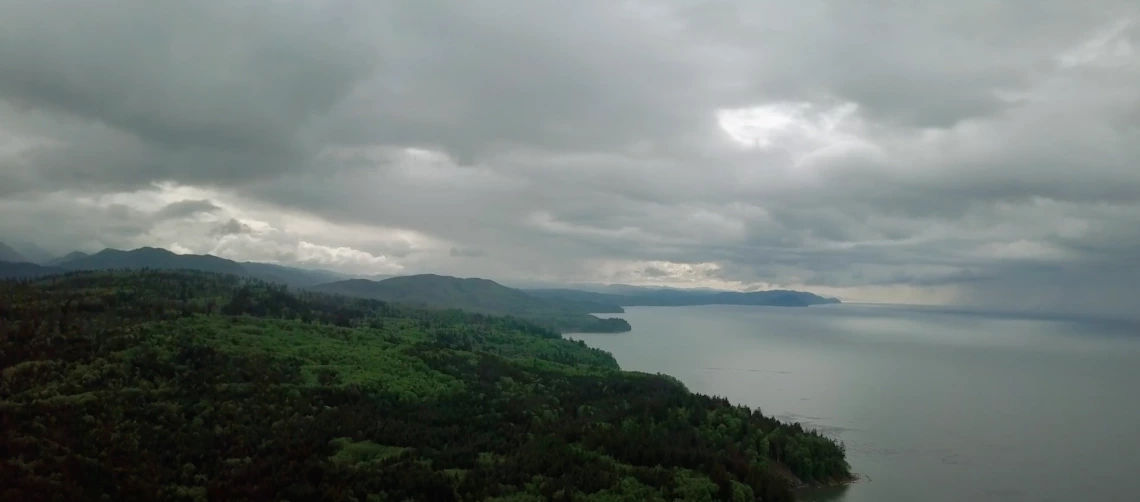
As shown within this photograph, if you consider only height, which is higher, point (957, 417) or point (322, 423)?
point (322, 423)

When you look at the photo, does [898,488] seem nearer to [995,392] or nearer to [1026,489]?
[1026,489]

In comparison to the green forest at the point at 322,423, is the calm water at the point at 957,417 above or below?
below

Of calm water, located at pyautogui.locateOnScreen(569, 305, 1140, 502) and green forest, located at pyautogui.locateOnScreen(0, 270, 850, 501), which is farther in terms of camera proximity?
calm water, located at pyautogui.locateOnScreen(569, 305, 1140, 502)

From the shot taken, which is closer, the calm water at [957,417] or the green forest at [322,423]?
the green forest at [322,423]

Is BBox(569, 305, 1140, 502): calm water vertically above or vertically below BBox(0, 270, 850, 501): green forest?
below

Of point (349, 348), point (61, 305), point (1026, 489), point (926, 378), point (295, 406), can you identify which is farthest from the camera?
point (926, 378)

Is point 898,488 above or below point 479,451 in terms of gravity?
below

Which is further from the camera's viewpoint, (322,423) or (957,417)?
(957,417)

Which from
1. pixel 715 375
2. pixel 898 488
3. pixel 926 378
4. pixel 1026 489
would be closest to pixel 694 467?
pixel 898 488
